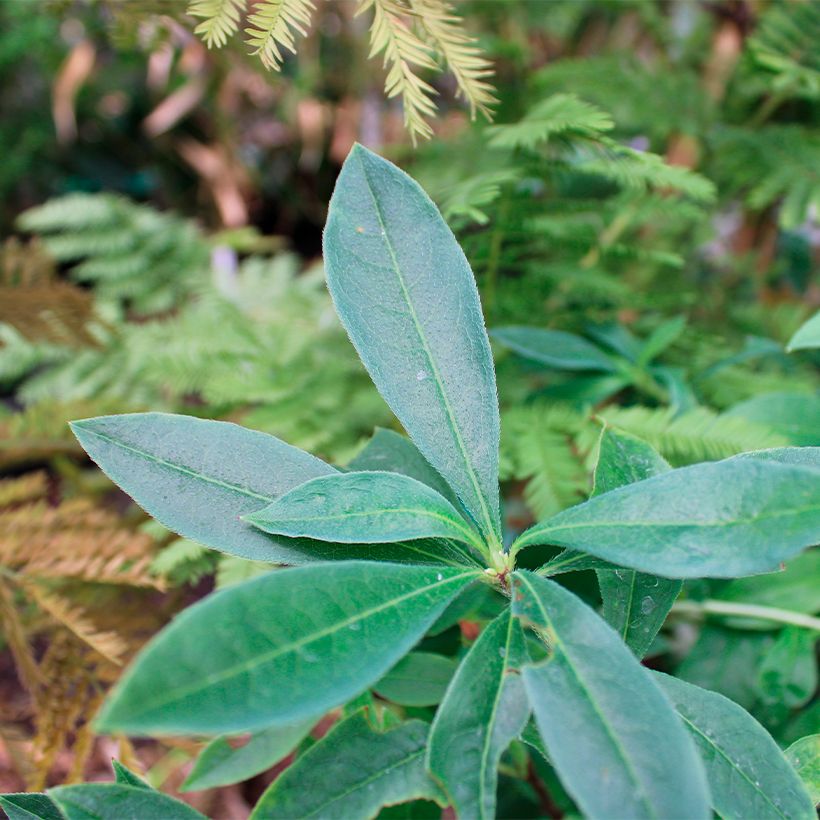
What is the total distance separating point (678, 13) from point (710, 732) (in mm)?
2004

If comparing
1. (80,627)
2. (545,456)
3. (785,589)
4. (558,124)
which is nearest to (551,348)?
(545,456)

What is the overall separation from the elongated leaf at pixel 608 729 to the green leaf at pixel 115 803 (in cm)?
23

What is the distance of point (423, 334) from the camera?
0.51 m

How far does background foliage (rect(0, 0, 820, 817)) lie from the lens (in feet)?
2.32

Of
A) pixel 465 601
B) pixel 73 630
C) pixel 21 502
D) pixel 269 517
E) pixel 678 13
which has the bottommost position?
pixel 21 502

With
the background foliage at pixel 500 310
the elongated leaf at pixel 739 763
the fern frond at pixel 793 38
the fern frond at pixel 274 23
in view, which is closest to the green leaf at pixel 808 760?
the elongated leaf at pixel 739 763

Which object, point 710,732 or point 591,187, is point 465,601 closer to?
point 710,732

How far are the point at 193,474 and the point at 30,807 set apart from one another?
0.24 metres

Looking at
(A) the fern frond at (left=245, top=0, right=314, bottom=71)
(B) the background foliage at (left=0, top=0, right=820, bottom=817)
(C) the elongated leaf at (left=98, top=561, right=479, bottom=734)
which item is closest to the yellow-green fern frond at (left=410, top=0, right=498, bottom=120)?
(B) the background foliage at (left=0, top=0, right=820, bottom=817)

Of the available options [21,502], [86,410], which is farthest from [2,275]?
[21,502]

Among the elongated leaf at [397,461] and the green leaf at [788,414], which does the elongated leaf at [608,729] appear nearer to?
the elongated leaf at [397,461]

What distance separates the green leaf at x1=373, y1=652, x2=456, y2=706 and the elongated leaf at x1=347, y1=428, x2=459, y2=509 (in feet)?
0.41

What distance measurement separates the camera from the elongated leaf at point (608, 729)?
0.34 metres

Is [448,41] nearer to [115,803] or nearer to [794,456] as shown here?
[794,456]
